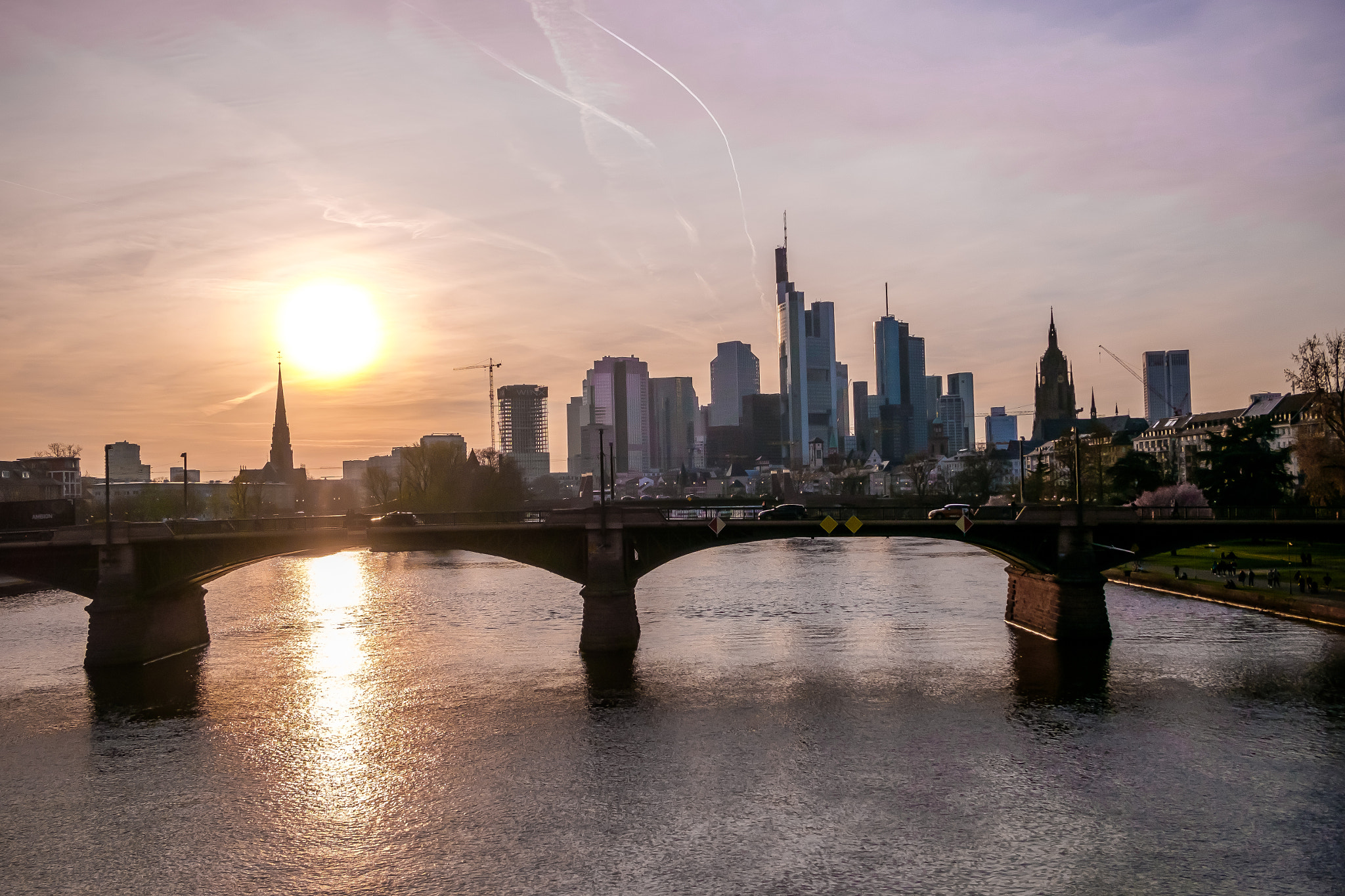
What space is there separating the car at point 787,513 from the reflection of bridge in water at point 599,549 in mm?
9863

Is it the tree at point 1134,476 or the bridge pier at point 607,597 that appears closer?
the bridge pier at point 607,597

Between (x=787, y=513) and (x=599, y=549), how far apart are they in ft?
65.1

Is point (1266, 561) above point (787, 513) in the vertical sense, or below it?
below

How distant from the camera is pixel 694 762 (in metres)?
37.6

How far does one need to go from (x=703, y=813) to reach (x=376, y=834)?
10708 millimetres

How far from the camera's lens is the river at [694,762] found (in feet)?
93.0

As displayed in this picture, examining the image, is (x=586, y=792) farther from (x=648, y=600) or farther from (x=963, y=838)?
(x=648, y=600)

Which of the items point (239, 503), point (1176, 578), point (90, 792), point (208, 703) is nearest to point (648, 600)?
point (208, 703)

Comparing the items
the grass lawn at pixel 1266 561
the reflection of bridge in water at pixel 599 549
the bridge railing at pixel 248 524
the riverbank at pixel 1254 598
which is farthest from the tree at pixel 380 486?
the riverbank at pixel 1254 598

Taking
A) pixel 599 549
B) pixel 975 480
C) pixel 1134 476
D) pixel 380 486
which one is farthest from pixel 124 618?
pixel 975 480

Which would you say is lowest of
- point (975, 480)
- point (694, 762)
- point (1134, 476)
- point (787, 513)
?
point (694, 762)

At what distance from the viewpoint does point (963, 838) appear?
2970cm

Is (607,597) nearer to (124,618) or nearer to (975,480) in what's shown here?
(124,618)

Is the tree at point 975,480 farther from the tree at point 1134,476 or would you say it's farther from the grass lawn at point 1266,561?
the grass lawn at point 1266,561
